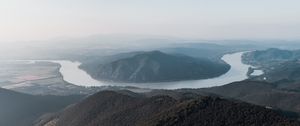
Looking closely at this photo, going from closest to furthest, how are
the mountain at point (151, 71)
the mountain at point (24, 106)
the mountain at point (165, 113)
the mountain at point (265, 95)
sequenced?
the mountain at point (165, 113)
the mountain at point (265, 95)
the mountain at point (24, 106)
the mountain at point (151, 71)

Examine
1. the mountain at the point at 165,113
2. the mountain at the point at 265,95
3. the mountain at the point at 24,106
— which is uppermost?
the mountain at the point at 165,113

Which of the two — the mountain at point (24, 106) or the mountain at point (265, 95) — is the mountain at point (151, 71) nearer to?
the mountain at point (265, 95)

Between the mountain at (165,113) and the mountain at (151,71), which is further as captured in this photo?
the mountain at (151,71)

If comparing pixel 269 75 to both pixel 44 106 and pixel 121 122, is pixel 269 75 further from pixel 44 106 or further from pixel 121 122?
pixel 121 122

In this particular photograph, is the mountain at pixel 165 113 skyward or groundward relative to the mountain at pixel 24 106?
skyward

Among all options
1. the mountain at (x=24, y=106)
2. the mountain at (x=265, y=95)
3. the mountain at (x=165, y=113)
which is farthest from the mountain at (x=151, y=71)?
the mountain at (x=165, y=113)

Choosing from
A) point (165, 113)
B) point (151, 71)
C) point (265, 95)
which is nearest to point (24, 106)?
point (265, 95)

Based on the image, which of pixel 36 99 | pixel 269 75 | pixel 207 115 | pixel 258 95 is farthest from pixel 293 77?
pixel 207 115

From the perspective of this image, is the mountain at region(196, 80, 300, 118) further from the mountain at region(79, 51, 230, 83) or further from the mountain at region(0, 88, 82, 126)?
the mountain at region(79, 51, 230, 83)

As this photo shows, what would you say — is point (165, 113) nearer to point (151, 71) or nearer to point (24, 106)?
point (24, 106)
